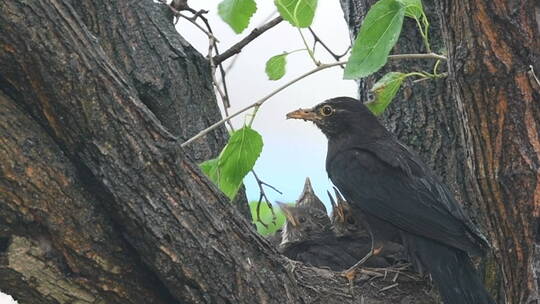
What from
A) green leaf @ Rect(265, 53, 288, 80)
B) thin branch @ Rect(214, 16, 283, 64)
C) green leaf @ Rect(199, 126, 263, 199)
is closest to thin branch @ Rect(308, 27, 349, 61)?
thin branch @ Rect(214, 16, 283, 64)

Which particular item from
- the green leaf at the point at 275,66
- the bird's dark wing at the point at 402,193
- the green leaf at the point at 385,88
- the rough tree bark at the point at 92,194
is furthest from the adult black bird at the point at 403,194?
the rough tree bark at the point at 92,194

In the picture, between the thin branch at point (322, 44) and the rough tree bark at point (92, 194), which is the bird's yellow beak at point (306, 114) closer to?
the thin branch at point (322, 44)

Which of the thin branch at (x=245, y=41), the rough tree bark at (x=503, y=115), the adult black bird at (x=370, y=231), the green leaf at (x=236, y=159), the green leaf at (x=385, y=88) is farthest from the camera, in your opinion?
the thin branch at (x=245, y=41)

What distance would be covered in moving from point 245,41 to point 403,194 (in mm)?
1086

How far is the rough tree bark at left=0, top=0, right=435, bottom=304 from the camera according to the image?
2.50m

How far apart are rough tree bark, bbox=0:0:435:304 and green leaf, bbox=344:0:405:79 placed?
632 mm

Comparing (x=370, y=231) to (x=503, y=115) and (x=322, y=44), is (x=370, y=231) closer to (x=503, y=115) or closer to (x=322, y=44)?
(x=322, y=44)

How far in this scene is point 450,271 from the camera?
355cm

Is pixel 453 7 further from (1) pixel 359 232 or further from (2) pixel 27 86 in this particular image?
(1) pixel 359 232

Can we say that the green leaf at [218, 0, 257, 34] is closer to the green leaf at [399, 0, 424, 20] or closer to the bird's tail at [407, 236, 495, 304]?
the green leaf at [399, 0, 424, 20]

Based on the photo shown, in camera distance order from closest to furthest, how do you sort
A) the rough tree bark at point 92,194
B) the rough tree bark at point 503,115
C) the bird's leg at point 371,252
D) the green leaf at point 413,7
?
the rough tree bark at point 92,194, the rough tree bark at point 503,115, the green leaf at point 413,7, the bird's leg at point 371,252

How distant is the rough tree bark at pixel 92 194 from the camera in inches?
98.4

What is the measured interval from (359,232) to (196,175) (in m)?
1.90

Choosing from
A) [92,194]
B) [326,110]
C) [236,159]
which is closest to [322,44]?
[326,110]
